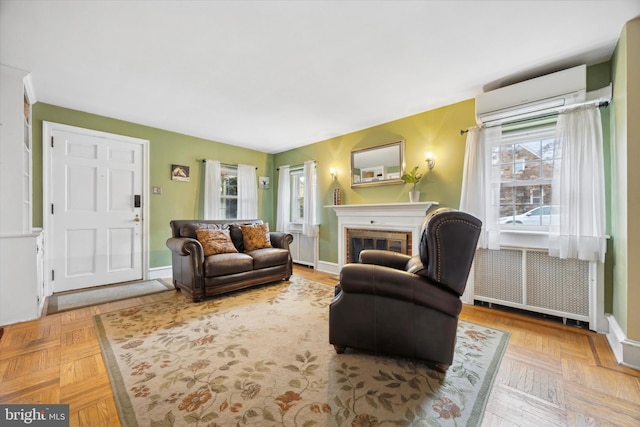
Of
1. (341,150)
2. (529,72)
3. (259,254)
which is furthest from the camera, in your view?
(341,150)

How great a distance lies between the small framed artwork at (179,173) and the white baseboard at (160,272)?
4.72 ft

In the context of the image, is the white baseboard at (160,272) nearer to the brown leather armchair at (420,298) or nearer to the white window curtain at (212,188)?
the white window curtain at (212,188)

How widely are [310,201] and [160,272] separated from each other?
2.69 meters

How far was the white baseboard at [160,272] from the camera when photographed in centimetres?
404

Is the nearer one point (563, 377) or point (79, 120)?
point (563, 377)

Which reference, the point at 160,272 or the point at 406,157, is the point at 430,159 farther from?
the point at 160,272

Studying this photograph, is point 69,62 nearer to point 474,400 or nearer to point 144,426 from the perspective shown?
point 144,426

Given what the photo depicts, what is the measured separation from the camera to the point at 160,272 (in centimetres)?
413

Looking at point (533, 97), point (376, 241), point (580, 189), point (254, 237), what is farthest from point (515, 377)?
point (254, 237)

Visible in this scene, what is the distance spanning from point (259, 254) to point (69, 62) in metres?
2.68

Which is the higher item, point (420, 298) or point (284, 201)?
point (284, 201)

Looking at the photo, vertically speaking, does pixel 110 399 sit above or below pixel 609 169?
below

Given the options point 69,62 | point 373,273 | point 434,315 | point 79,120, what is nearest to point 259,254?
point 373,273

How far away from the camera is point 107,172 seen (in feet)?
12.1
